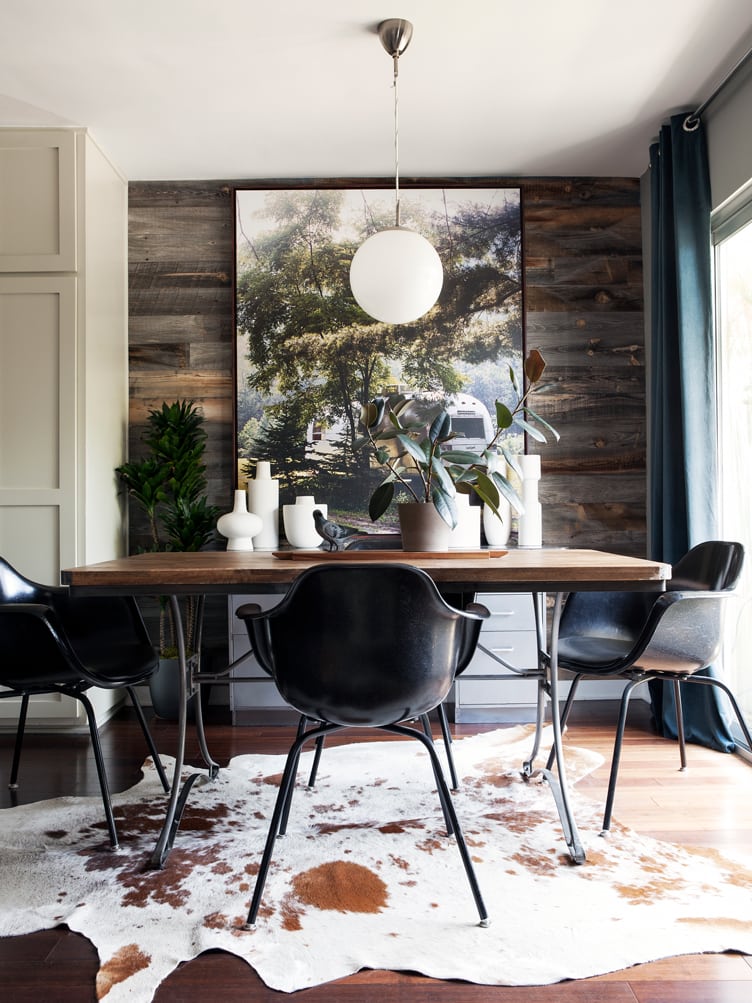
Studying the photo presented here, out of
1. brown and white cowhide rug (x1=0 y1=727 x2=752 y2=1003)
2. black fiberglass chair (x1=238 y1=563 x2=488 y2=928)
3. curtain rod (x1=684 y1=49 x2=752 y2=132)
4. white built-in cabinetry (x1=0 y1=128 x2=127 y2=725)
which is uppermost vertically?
curtain rod (x1=684 y1=49 x2=752 y2=132)

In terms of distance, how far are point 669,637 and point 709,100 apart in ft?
7.60

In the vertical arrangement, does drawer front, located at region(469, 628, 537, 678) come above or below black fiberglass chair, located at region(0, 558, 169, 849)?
below

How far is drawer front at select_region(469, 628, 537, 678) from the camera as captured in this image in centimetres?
352

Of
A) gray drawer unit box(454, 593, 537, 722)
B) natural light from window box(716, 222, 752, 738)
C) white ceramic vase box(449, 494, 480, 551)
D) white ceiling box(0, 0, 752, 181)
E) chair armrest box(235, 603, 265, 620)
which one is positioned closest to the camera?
chair armrest box(235, 603, 265, 620)

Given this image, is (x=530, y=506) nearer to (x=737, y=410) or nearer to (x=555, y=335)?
(x=555, y=335)

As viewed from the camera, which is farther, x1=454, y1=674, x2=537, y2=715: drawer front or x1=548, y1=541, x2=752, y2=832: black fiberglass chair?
x1=454, y1=674, x2=537, y2=715: drawer front

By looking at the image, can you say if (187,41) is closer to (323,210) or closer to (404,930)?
(323,210)

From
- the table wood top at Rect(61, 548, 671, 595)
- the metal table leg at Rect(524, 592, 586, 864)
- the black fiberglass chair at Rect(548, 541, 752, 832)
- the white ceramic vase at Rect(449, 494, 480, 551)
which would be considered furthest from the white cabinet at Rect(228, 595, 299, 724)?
the table wood top at Rect(61, 548, 671, 595)

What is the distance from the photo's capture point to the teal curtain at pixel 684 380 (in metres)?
3.10

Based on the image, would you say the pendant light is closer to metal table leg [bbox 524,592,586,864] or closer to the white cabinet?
metal table leg [bbox 524,592,586,864]

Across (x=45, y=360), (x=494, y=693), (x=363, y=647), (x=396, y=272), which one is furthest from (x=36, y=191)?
(x=494, y=693)

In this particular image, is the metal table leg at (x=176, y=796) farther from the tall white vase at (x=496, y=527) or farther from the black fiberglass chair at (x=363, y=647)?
the tall white vase at (x=496, y=527)

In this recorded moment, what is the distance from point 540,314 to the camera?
4.02m

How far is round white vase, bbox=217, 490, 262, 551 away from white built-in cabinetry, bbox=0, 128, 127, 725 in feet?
1.95
